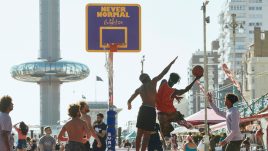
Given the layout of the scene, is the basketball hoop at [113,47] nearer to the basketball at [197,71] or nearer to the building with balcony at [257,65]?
the basketball at [197,71]

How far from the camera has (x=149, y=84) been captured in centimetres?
1352

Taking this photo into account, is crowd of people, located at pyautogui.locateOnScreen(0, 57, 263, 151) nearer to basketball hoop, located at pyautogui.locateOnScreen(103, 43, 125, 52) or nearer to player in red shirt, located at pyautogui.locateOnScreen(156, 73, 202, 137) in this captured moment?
player in red shirt, located at pyautogui.locateOnScreen(156, 73, 202, 137)

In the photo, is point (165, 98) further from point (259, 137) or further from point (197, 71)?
point (259, 137)

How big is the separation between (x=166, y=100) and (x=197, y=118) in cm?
1976

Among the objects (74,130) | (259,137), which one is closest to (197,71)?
(74,130)

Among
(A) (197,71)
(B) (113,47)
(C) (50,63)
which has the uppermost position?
(B) (113,47)

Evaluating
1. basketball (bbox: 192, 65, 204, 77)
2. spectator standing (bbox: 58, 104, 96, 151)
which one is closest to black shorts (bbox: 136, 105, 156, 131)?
spectator standing (bbox: 58, 104, 96, 151)

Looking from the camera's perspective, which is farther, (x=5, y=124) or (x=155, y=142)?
(x=155, y=142)

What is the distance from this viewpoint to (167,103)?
14.1 m

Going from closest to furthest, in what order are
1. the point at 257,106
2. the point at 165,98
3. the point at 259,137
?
the point at 165,98 < the point at 259,137 < the point at 257,106

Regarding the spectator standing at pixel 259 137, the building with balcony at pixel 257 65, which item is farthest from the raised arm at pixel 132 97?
the building with balcony at pixel 257 65

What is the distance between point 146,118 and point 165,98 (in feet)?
2.64

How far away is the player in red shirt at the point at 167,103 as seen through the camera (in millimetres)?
14031

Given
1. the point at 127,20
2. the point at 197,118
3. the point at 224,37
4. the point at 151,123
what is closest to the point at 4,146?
the point at 151,123
